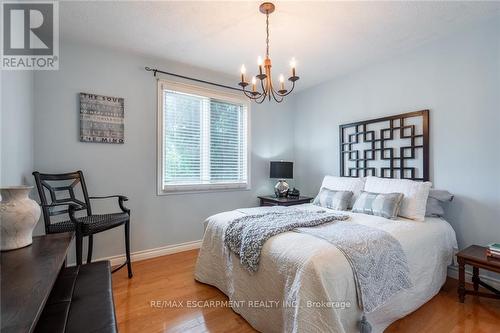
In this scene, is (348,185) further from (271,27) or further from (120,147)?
(120,147)

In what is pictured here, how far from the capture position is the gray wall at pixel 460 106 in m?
2.24

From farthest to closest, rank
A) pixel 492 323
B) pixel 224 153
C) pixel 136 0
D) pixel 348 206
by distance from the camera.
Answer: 1. pixel 224 153
2. pixel 348 206
3. pixel 136 0
4. pixel 492 323

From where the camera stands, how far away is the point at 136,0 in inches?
76.9

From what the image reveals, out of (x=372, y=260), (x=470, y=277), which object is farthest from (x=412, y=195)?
(x=372, y=260)

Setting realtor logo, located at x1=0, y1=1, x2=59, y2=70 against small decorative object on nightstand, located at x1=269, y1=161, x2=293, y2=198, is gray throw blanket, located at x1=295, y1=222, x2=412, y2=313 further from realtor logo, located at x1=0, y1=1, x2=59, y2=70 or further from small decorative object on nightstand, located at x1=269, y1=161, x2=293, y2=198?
realtor logo, located at x1=0, y1=1, x2=59, y2=70

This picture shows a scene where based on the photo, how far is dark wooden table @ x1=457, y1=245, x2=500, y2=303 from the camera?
1.84 metres

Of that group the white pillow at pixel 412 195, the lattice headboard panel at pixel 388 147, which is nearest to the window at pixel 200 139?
the lattice headboard panel at pixel 388 147

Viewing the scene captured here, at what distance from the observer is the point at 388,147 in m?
3.01

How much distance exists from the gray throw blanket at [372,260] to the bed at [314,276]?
0.05 metres

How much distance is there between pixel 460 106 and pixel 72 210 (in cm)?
388

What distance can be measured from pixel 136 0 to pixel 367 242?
8.44 feet

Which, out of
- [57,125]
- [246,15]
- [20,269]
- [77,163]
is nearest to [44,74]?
[57,125]

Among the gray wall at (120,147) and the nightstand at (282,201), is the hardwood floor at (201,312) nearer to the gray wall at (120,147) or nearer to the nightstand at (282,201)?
the gray wall at (120,147)

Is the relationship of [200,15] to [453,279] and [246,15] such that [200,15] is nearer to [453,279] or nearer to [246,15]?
[246,15]
